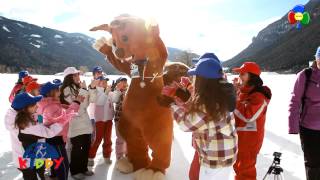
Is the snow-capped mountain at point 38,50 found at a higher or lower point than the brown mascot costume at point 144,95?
higher

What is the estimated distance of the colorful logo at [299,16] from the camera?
22.9ft

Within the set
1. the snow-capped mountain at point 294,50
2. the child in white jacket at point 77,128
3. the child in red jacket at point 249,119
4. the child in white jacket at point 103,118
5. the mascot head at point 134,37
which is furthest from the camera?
the snow-capped mountain at point 294,50

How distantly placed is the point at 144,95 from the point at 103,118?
3.20ft

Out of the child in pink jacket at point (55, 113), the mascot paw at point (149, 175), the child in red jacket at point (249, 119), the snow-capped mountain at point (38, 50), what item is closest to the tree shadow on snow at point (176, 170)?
the mascot paw at point (149, 175)

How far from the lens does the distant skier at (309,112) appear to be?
3.00 metres

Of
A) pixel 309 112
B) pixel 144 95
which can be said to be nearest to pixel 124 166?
pixel 144 95

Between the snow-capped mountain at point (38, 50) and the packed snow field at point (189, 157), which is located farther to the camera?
the snow-capped mountain at point (38, 50)

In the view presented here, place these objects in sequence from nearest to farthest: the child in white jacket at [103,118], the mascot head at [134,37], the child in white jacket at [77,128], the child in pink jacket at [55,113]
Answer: the child in pink jacket at [55,113] → the mascot head at [134,37] → the child in white jacket at [77,128] → the child in white jacket at [103,118]

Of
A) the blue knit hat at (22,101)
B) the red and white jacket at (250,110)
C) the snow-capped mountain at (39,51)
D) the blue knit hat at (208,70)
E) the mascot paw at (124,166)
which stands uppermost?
the snow-capped mountain at (39,51)

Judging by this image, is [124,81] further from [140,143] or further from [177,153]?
[177,153]

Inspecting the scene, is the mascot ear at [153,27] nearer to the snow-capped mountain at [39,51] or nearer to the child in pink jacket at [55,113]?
the child in pink jacket at [55,113]

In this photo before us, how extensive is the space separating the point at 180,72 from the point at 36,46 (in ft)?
454

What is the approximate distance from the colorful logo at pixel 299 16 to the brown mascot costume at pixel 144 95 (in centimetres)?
457

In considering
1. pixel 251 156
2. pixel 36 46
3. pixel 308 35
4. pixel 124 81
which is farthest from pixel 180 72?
pixel 36 46
